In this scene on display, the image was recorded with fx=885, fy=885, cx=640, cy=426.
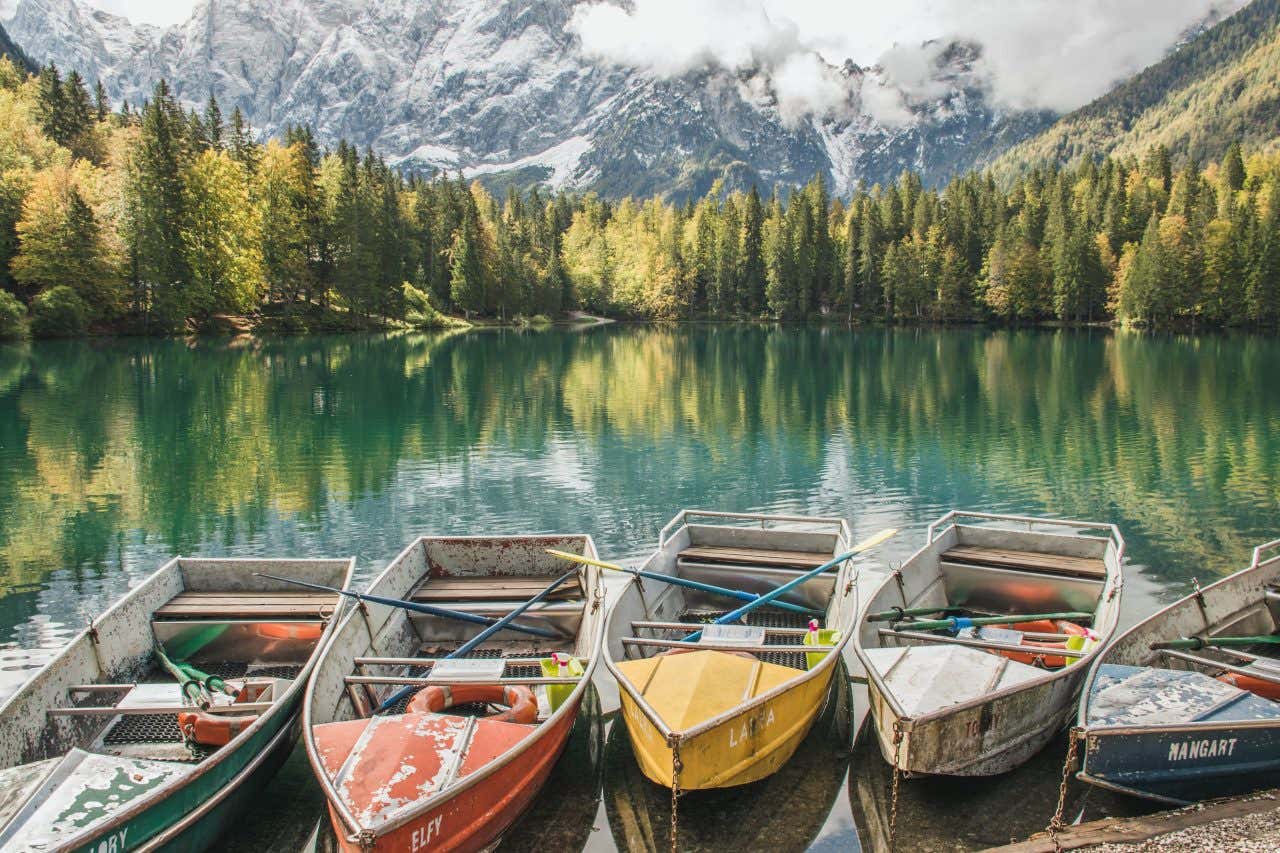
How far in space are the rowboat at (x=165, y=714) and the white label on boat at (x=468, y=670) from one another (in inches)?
55.9

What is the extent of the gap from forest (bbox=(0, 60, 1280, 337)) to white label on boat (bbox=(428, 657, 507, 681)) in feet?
226

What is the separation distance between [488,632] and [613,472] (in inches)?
670

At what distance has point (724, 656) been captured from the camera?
31.0 feet

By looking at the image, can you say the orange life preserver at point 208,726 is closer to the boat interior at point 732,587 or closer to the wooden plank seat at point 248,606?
the wooden plank seat at point 248,606

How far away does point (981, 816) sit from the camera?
28.9 ft

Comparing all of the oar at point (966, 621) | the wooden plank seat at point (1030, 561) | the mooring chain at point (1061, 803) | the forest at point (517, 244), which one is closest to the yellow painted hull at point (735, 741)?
the mooring chain at point (1061, 803)

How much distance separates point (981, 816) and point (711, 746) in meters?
2.98

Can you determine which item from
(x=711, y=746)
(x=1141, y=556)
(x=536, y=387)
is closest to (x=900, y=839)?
(x=711, y=746)

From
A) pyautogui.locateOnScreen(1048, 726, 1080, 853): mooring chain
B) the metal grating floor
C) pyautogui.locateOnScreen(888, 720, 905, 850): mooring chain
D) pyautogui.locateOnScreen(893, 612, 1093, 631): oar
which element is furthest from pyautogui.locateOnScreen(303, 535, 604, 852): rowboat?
pyautogui.locateOnScreen(1048, 726, 1080, 853): mooring chain

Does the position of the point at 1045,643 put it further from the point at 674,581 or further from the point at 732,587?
the point at 674,581

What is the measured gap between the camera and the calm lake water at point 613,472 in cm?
935

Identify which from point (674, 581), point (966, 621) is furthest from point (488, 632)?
point (966, 621)

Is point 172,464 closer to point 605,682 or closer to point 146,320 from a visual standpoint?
point 605,682

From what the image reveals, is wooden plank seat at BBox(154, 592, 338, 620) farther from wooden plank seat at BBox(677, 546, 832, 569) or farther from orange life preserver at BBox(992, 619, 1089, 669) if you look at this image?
orange life preserver at BBox(992, 619, 1089, 669)
